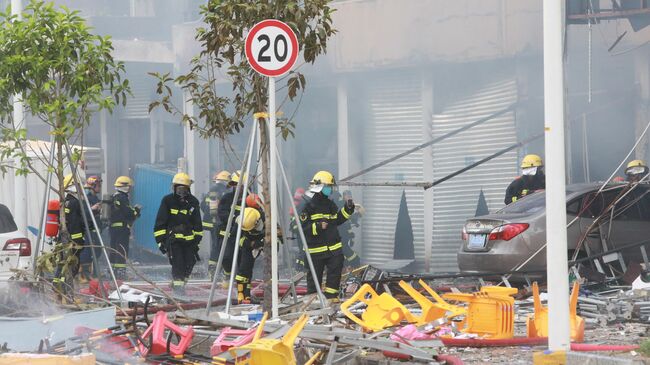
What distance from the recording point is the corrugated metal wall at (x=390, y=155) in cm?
1986

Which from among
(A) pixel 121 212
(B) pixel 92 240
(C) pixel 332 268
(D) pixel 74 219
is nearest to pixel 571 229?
(C) pixel 332 268

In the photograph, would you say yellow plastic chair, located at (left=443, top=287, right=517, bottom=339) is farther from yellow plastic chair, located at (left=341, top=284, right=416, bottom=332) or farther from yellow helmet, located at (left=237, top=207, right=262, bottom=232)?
yellow helmet, located at (left=237, top=207, right=262, bottom=232)

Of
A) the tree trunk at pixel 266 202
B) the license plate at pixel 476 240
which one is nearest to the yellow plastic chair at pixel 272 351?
the tree trunk at pixel 266 202

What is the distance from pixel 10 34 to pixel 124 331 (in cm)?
463

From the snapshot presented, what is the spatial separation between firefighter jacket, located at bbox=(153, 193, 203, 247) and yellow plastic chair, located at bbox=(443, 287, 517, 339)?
21.5 feet

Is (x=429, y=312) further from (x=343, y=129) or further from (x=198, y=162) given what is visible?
(x=198, y=162)

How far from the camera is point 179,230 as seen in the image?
51.4ft

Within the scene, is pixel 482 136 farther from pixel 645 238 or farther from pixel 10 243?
pixel 10 243

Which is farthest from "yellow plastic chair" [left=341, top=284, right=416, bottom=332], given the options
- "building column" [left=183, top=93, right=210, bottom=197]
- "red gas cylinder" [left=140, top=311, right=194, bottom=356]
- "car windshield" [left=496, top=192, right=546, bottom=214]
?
"building column" [left=183, top=93, right=210, bottom=197]

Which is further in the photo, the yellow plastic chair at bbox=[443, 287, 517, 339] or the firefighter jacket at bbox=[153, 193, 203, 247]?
the firefighter jacket at bbox=[153, 193, 203, 247]

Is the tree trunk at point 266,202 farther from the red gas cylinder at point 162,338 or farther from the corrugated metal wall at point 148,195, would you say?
the corrugated metal wall at point 148,195

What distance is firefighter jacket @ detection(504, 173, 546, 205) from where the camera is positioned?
15.7 meters

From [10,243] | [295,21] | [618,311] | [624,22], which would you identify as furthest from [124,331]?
[624,22]

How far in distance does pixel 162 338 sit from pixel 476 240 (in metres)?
5.73
